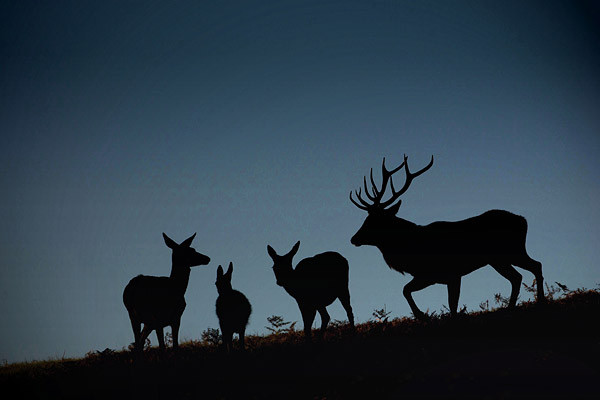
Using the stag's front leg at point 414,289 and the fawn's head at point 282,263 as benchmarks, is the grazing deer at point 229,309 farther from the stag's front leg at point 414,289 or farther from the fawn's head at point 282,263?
the stag's front leg at point 414,289

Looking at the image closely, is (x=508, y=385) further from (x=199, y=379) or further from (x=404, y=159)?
(x=404, y=159)

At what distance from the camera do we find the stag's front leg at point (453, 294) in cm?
1244

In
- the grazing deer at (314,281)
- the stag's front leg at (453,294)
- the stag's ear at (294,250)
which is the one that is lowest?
the stag's front leg at (453,294)

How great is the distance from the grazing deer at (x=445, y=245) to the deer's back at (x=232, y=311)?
2.90 m

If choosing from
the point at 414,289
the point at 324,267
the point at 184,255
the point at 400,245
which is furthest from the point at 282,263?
the point at 414,289

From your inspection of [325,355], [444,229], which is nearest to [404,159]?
[444,229]

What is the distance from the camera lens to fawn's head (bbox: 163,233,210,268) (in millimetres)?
13695

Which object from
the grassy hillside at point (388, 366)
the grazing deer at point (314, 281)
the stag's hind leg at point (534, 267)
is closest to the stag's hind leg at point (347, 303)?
the grazing deer at point (314, 281)

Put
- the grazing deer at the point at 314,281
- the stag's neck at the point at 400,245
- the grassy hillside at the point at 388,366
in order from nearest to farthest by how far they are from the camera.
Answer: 1. the grassy hillside at the point at 388,366
2. the grazing deer at the point at 314,281
3. the stag's neck at the point at 400,245

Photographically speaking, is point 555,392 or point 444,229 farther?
point 444,229

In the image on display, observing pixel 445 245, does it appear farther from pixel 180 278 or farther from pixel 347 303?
pixel 180 278

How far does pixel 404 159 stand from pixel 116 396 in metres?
8.26

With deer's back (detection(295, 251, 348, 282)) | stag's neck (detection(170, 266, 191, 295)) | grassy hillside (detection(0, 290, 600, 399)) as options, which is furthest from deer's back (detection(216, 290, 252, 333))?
deer's back (detection(295, 251, 348, 282))

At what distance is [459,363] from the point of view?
30.9 ft
